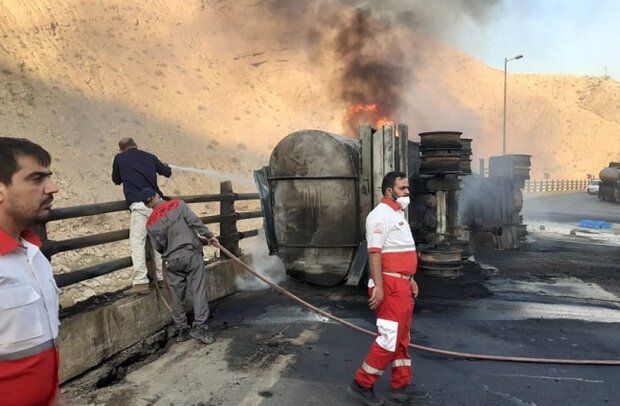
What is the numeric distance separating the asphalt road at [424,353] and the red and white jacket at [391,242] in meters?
1.08

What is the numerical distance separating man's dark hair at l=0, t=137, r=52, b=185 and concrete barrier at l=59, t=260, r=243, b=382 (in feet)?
10.1

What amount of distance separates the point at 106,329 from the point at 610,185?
33.2m

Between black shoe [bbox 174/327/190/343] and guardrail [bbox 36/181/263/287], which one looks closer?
guardrail [bbox 36/181/263/287]

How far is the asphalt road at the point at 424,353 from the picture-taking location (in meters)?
4.00

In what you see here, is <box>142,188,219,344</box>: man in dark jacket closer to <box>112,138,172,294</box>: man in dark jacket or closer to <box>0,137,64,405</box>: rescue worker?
<box>112,138,172,294</box>: man in dark jacket

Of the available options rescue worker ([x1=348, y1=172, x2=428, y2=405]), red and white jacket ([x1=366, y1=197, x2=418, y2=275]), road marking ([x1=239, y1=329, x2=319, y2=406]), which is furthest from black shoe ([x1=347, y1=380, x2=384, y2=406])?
red and white jacket ([x1=366, y1=197, x2=418, y2=275])

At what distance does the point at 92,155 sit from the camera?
2691cm

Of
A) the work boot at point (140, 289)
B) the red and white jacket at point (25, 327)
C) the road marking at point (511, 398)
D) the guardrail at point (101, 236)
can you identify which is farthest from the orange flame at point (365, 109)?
the red and white jacket at point (25, 327)

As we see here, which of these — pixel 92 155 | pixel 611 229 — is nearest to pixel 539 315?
pixel 611 229

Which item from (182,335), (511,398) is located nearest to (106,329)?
(182,335)

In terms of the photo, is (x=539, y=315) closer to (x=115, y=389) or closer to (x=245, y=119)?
(x=115, y=389)

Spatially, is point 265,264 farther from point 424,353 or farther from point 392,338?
point 392,338

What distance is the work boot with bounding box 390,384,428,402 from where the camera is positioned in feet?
12.7

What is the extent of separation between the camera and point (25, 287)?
1639mm
